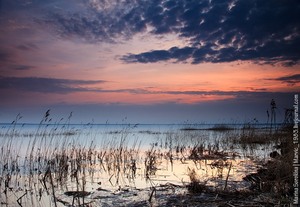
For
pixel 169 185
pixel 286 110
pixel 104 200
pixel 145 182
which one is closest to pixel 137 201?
pixel 104 200

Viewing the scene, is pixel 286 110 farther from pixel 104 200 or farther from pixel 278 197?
pixel 104 200

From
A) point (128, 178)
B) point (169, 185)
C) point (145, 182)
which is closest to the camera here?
point (169, 185)

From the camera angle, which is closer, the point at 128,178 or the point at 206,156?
the point at 128,178

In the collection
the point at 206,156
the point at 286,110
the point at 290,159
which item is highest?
the point at 286,110

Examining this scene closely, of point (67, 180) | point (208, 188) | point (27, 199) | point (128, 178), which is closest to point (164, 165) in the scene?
point (128, 178)

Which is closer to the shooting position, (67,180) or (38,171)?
(67,180)

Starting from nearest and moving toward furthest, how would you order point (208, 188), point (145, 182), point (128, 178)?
point (208, 188) < point (145, 182) < point (128, 178)

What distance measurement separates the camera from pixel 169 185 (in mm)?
7922

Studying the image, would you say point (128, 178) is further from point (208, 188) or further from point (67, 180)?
point (208, 188)

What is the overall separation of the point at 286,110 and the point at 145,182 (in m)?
6.10

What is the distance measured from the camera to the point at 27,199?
287 inches

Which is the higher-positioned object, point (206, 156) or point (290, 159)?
point (290, 159)

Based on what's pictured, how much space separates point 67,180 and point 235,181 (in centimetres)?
540

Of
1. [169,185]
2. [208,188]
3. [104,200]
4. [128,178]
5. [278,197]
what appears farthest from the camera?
[128,178]
